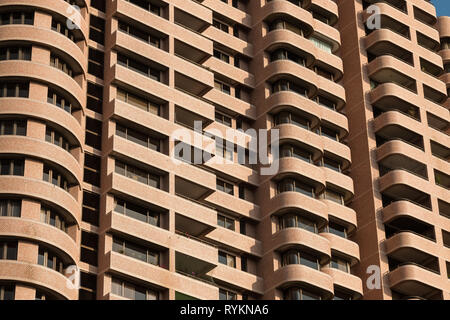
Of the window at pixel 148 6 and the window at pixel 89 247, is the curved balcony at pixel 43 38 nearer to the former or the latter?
the window at pixel 148 6

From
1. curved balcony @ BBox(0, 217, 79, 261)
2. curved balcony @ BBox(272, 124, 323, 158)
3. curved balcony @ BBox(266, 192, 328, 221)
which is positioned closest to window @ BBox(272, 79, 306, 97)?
curved balcony @ BBox(272, 124, 323, 158)

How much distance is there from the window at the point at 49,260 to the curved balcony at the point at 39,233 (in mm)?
552

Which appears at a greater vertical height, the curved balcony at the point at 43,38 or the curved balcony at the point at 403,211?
the curved balcony at the point at 43,38

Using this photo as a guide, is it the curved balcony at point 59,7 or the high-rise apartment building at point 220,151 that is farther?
the curved balcony at point 59,7

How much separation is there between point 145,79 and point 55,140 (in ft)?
35.3

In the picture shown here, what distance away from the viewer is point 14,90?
85.6m

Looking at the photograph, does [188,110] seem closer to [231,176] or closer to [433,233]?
[231,176]

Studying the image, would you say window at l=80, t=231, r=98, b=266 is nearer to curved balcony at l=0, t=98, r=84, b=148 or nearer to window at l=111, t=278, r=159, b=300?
window at l=111, t=278, r=159, b=300

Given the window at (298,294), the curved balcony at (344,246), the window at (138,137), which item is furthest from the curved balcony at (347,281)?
the window at (138,137)

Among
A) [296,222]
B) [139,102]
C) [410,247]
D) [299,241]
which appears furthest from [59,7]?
[410,247]

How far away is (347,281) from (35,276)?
28.2 m

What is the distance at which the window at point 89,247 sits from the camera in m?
83.9

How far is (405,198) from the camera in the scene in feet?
345

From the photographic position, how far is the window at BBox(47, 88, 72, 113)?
8662 cm
